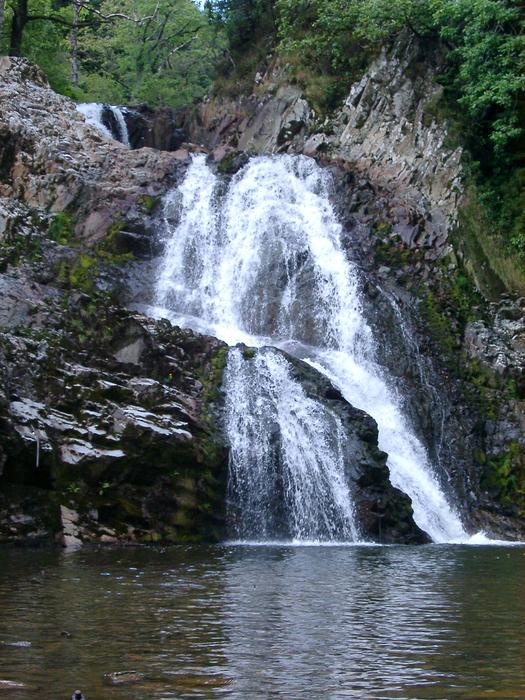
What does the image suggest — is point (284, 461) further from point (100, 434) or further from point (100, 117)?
point (100, 117)

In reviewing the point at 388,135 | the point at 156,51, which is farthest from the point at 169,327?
Answer: the point at 156,51

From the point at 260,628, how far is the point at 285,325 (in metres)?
15.8

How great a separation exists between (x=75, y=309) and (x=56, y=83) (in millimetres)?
18981

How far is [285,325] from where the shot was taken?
23.8 metres

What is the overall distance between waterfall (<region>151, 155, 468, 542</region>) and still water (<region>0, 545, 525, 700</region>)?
434 centimetres

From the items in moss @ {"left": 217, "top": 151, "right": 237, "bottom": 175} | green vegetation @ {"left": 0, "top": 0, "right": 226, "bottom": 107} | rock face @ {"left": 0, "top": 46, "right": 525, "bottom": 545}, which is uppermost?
green vegetation @ {"left": 0, "top": 0, "right": 226, "bottom": 107}

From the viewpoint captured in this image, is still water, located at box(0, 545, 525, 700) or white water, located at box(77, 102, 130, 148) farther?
white water, located at box(77, 102, 130, 148)

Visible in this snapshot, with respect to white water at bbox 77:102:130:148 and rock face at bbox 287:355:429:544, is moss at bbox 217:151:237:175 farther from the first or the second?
rock face at bbox 287:355:429:544

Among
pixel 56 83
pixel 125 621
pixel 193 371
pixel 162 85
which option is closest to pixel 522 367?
pixel 193 371

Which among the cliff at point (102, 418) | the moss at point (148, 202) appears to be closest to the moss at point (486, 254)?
the cliff at point (102, 418)

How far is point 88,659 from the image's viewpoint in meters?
6.88

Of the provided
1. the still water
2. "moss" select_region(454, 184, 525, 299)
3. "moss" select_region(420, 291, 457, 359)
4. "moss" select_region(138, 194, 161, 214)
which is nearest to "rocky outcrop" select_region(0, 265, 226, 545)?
the still water

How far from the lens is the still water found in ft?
20.6

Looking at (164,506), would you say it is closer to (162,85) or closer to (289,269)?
(289,269)
